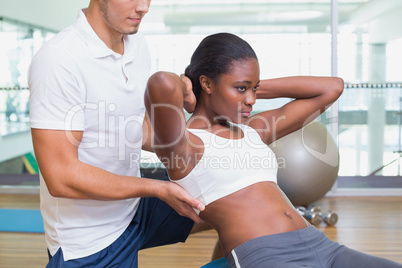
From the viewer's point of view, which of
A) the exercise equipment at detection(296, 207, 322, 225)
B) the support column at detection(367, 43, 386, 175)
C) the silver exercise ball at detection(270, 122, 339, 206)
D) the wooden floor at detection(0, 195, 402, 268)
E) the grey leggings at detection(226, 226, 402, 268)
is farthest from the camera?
the support column at detection(367, 43, 386, 175)

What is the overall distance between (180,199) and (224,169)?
0.16m

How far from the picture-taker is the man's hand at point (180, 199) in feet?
3.96

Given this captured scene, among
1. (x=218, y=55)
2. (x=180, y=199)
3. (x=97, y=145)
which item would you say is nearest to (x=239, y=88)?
(x=218, y=55)

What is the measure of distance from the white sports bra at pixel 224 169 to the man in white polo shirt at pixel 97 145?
0.22ft

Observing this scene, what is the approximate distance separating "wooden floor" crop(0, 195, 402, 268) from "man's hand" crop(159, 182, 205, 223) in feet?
3.81

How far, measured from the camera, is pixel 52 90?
1.25 meters

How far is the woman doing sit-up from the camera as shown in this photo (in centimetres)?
122

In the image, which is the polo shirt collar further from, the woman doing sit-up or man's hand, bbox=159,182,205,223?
man's hand, bbox=159,182,205,223

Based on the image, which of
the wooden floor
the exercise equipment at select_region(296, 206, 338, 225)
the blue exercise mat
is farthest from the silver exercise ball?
the blue exercise mat

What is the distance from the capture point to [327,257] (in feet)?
4.17

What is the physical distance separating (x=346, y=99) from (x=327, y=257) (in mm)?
2547

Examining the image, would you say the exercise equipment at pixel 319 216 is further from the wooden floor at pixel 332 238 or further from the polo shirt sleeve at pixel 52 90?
the polo shirt sleeve at pixel 52 90

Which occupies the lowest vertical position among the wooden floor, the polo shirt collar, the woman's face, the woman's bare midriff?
the wooden floor

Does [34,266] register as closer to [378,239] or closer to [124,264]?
[124,264]
